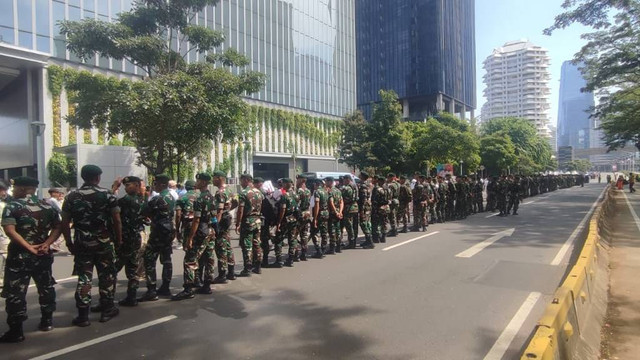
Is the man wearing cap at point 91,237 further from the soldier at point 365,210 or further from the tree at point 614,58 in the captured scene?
the tree at point 614,58

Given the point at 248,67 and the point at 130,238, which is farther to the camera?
the point at 248,67

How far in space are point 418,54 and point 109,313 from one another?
74568 mm

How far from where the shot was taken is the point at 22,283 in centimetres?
452

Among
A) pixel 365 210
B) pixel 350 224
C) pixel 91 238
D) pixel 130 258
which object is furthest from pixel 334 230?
pixel 91 238

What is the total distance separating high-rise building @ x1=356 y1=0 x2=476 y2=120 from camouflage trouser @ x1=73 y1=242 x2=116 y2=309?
66.4m

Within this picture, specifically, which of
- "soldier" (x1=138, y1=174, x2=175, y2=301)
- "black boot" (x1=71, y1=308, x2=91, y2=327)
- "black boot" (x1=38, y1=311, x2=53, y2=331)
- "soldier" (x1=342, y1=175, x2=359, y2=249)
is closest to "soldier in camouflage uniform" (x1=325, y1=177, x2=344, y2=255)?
→ "soldier" (x1=342, y1=175, x2=359, y2=249)

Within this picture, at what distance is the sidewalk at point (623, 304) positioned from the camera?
14.1 feet

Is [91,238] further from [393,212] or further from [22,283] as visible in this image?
[393,212]

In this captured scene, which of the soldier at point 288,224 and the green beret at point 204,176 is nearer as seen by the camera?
the green beret at point 204,176

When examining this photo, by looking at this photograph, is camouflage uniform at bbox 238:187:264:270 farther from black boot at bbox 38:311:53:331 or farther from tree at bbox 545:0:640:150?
tree at bbox 545:0:640:150

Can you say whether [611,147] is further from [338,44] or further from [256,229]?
[256,229]

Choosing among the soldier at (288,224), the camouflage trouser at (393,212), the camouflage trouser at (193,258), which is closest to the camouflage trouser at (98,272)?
the camouflage trouser at (193,258)

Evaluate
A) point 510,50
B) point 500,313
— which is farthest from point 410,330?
point 510,50

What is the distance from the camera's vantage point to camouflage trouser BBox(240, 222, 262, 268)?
7168mm
